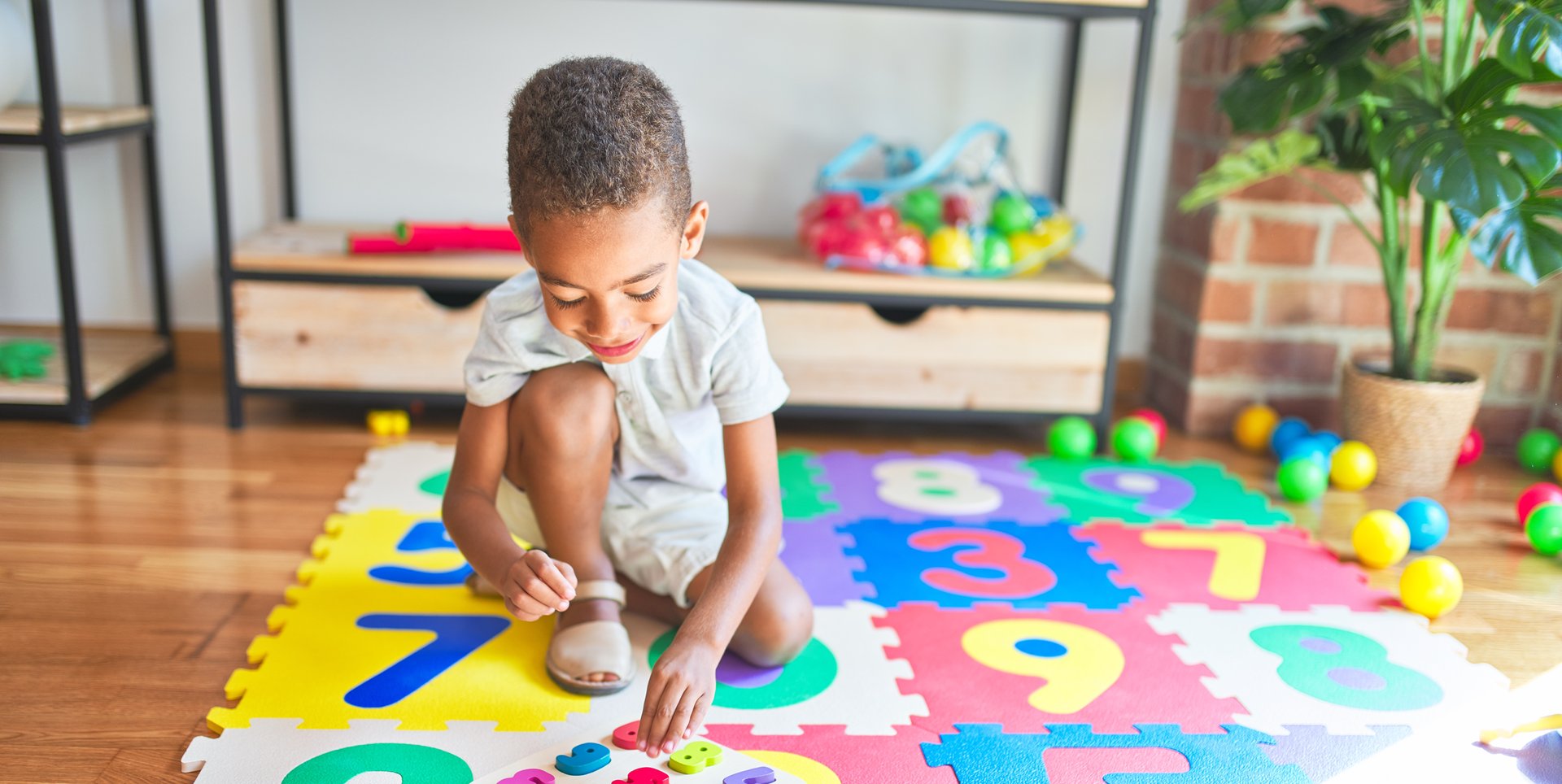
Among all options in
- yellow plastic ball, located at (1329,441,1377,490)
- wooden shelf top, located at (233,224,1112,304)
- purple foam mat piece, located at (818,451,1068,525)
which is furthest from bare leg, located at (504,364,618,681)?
yellow plastic ball, located at (1329,441,1377,490)

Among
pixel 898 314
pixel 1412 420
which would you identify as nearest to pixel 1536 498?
pixel 1412 420

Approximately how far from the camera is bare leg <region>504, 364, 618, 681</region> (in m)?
1.12

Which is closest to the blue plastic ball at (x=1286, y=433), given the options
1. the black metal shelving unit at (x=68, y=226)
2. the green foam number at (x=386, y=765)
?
the green foam number at (x=386, y=765)

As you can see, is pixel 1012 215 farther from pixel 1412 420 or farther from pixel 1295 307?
pixel 1412 420

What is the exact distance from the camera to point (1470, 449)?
1.94m

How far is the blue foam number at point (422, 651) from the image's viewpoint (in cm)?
112

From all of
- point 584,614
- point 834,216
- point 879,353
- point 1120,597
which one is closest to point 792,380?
point 879,353

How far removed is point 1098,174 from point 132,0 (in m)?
1.62

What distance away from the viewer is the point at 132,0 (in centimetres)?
197

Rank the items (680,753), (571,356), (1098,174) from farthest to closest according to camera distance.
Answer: (1098,174) → (571,356) → (680,753)

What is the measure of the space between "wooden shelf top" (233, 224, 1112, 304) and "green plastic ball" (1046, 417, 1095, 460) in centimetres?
19

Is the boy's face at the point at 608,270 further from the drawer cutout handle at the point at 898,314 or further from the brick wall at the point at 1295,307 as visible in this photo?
the brick wall at the point at 1295,307

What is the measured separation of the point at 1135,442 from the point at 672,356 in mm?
989

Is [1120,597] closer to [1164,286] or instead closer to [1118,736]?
[1118,736]
